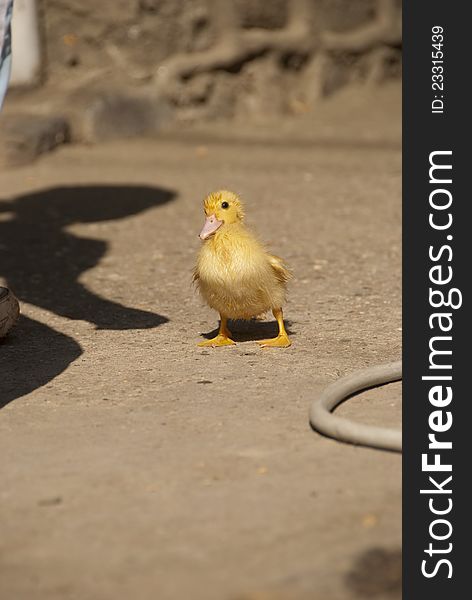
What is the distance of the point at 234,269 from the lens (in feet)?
12.2

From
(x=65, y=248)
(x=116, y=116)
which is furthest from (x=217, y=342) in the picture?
(x=116, y=116)

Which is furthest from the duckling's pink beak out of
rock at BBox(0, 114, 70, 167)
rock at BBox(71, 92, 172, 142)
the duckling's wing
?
rock at BBox(71, 92, 172, 142)

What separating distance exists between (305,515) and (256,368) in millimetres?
1081

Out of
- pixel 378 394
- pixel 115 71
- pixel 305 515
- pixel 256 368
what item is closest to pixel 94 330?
pixel 256 368

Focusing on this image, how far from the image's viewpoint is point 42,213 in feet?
19.8

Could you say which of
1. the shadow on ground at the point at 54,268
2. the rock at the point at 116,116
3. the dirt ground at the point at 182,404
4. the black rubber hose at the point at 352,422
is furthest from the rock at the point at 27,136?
the black rubber hose at the point at 352,422

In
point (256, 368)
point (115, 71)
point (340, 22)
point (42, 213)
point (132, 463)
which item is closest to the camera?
point (132, 463)

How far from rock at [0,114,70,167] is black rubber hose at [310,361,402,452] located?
4081 mm

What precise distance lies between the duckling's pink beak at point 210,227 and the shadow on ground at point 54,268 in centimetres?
54

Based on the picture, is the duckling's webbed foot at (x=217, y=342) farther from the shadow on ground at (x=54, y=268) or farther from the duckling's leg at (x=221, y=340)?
the shadow on ground at (x=54, y=268)

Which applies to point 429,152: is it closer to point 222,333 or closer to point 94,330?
point 222,333

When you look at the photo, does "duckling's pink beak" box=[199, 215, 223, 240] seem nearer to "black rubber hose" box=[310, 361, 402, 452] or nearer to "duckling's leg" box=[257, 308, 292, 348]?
"duckling's leg" box=[257, 308, 292, 348]

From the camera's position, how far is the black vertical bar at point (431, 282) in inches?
102

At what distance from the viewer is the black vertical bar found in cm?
259
